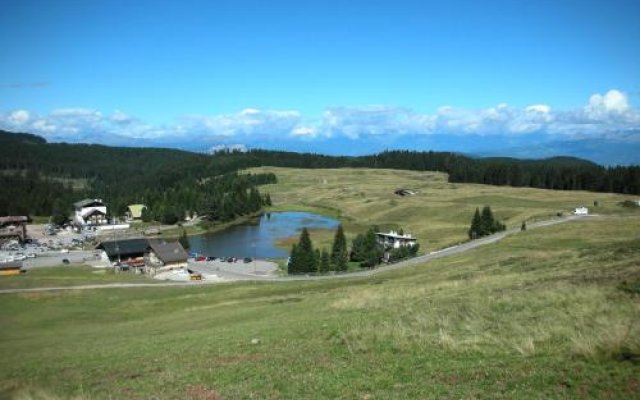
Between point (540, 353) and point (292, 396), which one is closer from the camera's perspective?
point (292, 396)

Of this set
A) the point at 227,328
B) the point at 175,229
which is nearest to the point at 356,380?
the point at 227,328

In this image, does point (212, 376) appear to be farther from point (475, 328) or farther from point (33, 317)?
point (33, 317)

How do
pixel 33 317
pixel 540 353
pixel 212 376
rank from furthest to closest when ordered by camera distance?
pixel 33 317, pixel 212 376, pixel 540 353

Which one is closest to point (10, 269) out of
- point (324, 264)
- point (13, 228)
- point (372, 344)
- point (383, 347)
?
point (324, 264)

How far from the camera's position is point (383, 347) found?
59.1 ft

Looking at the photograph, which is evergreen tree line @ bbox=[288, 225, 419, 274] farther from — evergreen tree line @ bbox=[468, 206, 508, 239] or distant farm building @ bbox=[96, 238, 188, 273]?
distant farm building @ bbox=[96, 238, 188, 273]

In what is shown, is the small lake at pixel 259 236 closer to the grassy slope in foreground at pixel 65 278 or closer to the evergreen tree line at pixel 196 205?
the evergreen tree line at pixel 196 205

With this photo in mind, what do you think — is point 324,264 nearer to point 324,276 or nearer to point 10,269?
point 324,276

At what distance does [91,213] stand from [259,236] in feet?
228

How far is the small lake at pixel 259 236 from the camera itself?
112 metres

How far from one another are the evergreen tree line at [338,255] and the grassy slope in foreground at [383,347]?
133 feet

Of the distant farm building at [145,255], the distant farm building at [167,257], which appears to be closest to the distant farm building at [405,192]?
the distant farm building at [145,255]

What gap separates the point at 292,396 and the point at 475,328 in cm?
795

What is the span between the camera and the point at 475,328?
746 inches
